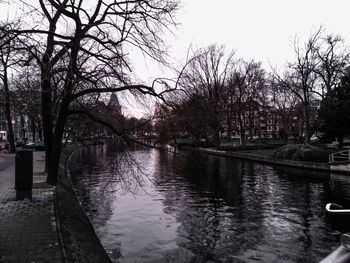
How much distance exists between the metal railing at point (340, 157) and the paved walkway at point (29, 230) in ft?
81.9

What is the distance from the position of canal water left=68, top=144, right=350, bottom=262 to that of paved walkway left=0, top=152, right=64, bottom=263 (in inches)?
85.9

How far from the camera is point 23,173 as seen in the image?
1285cm

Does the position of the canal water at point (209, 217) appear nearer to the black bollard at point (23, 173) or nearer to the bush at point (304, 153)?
the black bollard at point (23, 173)

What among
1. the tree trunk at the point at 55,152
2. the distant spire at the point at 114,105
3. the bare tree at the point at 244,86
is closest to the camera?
the distant spire at the point at 114,105

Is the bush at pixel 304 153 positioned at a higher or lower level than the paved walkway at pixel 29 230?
higher

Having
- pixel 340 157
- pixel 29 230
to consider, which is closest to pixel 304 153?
pixel 340 157

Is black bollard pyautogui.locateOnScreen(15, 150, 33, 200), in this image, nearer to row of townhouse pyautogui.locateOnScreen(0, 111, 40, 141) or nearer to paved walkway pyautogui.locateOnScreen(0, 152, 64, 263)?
paved walkway pyautogui.locateOnScreen(0, 152, 64, 263)

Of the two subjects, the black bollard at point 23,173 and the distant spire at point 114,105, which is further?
the distant spire at point 114,105

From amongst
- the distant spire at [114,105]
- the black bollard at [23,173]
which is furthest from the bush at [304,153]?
the black bollard at [23,173]

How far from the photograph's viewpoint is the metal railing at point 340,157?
1248 inches

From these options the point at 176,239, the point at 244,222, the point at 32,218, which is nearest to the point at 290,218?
the point at 244,222

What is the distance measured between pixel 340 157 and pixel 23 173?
2598 centimetres

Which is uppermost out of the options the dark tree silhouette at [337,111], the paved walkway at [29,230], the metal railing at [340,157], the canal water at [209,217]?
the dark tree silhouette at [337,111]

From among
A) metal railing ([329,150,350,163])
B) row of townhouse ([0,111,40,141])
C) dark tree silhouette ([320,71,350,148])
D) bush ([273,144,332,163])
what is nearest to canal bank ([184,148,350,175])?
metal railing ([329,150,350,163])
